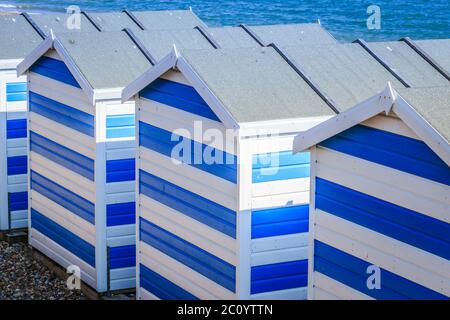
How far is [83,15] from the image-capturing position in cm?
1395

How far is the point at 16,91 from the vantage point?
12289 mm

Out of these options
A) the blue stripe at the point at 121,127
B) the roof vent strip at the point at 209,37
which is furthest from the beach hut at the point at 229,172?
the roof vent strip at the point at 209,37

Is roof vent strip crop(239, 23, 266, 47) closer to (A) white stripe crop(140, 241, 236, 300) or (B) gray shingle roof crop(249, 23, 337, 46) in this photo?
(B) gray shingle roof crop(249, 23, 337, 46)

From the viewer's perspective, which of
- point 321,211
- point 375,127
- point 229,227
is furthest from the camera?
point 229,227

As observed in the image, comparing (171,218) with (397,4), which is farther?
(397,4)

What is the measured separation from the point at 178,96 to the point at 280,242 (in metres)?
1.57

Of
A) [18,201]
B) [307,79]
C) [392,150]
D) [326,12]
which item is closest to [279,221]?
[307,79]

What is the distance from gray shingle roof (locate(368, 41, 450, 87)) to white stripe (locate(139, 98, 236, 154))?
196 centimetres

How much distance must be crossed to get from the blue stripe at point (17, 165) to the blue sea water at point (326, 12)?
2957cm

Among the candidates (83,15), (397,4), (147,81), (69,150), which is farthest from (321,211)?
(397,4)

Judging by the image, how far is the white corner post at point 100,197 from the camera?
10102 millimetres

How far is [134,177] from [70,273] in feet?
5.04

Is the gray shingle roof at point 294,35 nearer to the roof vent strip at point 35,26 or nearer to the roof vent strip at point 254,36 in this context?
the roof vent strip at point 254,36
